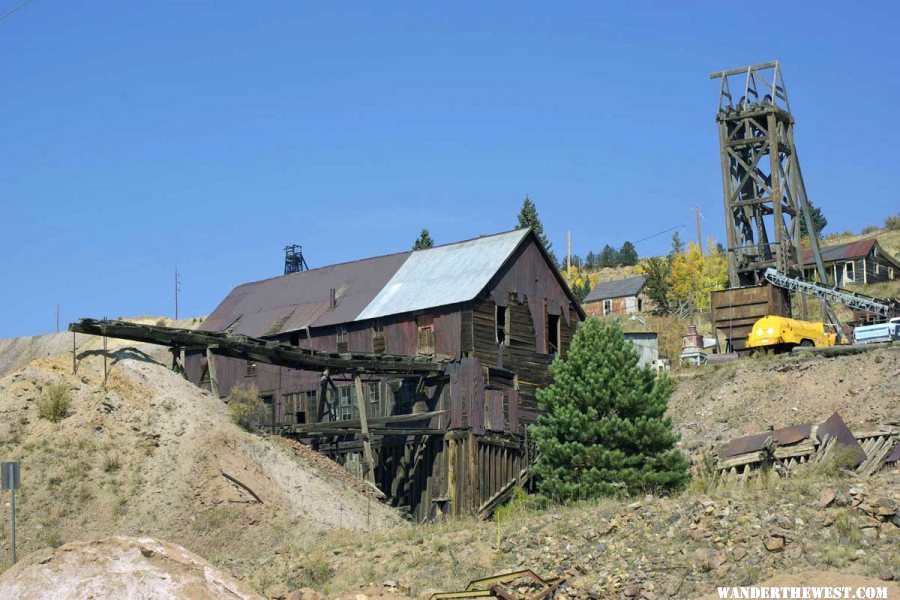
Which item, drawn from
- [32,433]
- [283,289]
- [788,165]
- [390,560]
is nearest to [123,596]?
[390,560]

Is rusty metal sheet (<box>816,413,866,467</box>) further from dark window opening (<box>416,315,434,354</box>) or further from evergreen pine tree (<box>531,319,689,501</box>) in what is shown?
dark window opening (<box>416,315,434,354</box>)

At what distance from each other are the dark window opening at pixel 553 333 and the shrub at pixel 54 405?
19.9 m

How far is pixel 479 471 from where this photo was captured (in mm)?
41906

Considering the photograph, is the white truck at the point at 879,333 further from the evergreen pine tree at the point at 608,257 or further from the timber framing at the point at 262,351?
the evergreen pine tree at the point at 608,257

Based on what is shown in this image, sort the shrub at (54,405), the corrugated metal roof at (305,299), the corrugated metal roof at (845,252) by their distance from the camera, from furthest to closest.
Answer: the corrugated metal roof at (845,252) < the corrugated metal roof at (305,299) < the shrub at (54,405)

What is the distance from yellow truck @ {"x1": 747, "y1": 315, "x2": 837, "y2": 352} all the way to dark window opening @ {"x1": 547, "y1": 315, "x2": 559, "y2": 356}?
8.39 metres

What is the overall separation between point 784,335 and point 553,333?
9579mm

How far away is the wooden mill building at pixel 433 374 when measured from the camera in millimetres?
41656

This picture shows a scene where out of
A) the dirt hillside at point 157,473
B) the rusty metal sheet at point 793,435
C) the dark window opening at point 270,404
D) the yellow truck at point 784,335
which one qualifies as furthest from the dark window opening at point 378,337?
the rusty metal sheet at point 793,435

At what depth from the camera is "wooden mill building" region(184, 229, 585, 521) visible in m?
41.7

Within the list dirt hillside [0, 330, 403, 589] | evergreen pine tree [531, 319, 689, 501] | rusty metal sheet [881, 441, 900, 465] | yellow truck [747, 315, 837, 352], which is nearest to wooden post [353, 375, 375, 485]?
dirt hillside [0, 330, 403, 589]

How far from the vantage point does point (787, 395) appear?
4256cm

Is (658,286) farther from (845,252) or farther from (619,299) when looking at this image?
(845,252)

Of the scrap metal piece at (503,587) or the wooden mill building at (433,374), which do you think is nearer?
the scrap metal piece at (503,587)
